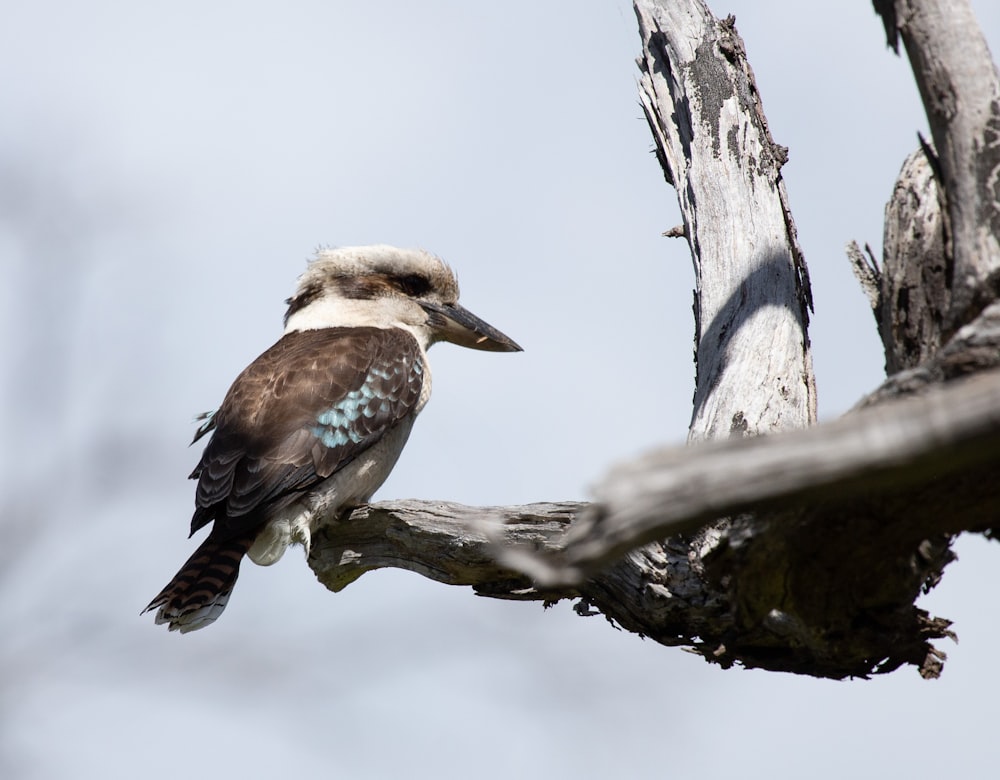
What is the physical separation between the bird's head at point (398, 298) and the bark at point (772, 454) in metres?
1.23

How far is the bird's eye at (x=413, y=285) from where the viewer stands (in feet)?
16.2

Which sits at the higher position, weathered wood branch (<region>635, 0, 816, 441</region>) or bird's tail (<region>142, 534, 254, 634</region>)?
weathered wood branch (<region>635, 0, 816, 441</region>)

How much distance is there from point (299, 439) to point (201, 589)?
554 millimetres

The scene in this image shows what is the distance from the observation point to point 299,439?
3934 millimetres

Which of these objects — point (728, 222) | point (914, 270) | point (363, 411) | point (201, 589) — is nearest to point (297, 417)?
point (363, 411)

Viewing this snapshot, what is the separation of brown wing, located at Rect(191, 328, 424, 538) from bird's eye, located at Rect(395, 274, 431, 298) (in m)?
0.43

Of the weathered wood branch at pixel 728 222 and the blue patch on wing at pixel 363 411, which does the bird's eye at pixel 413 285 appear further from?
the weathered wood branch at pixel 728 222

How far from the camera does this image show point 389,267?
495 centimetres

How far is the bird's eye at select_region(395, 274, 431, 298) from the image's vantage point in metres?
4.94

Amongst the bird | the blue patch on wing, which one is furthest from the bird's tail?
the blue patch on wing

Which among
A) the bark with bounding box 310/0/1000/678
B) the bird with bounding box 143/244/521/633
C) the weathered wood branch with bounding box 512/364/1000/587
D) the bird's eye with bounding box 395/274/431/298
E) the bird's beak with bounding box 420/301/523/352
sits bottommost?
the weathered wood branch with bounding box 512/364/1000/587

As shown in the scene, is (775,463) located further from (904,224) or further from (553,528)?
(553,528)

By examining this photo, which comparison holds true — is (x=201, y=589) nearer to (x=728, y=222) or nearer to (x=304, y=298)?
(x=304, y=298)

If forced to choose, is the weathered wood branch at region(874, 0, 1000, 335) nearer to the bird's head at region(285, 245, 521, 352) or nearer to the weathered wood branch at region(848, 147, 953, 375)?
the weathered wood branch at region(848, 147, 953, 375)
